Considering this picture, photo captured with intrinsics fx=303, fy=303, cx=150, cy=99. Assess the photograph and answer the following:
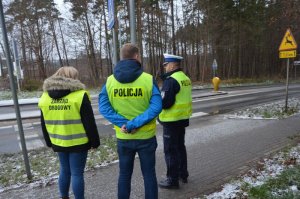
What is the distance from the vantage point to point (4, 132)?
11.0 metres

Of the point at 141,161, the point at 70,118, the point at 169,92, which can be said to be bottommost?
the point at 141,161

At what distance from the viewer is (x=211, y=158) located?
20.3ft

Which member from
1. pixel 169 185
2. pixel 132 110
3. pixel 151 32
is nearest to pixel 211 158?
pixel 169 185

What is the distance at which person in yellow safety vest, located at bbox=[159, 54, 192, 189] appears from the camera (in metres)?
4.41

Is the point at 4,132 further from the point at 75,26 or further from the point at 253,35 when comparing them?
the point at 253,35

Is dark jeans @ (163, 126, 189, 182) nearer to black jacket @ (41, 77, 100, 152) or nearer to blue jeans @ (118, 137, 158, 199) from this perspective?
blue jeans @ (118, 137, 158, 199)

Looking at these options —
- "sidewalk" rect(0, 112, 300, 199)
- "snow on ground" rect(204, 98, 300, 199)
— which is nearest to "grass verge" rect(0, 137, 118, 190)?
"sidewalk" rect(0, 112, 300, 199)

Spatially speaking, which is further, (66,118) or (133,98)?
(66,118)

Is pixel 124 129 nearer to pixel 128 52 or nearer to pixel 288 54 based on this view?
pixel 128 52

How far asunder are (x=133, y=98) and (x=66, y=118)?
0.87 meters

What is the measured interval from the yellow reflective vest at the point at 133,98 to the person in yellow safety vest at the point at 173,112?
3.05 ft

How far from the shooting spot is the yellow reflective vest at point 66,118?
11.8 feet

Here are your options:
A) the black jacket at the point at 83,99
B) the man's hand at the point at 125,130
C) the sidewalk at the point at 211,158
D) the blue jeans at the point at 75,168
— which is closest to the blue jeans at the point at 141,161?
the man's hand at the point at 125,130

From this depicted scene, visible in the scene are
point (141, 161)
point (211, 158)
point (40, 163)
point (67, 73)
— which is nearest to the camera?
point (141, 161)
